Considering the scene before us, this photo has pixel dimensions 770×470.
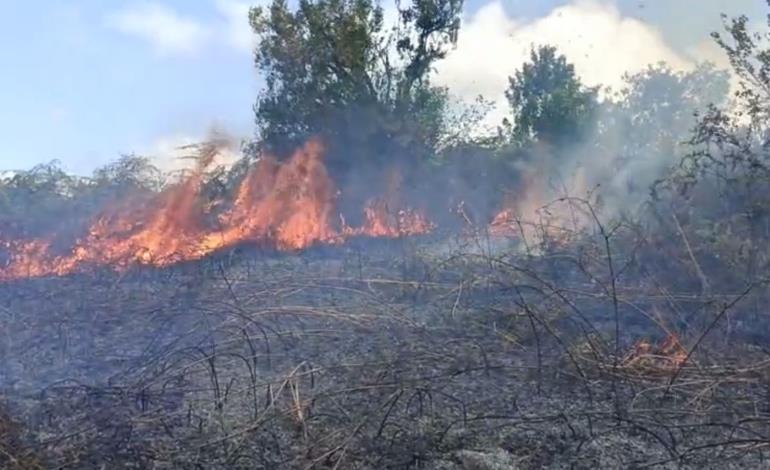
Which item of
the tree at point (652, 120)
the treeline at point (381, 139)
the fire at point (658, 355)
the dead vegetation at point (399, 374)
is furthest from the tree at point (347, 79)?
the fire at point (658, 355)

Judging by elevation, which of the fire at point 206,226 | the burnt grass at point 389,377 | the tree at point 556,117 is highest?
the tree at point 556,117

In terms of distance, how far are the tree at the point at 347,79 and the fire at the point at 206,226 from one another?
1982 millimetres

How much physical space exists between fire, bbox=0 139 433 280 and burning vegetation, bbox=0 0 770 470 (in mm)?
54

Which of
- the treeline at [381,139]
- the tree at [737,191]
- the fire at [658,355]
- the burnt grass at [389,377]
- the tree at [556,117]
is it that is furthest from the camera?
the tree at [556,117]

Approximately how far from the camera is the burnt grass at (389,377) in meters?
3.92

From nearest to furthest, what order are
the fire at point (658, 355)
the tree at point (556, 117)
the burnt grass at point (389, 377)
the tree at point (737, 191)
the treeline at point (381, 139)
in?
the burnt grass at point (389, 377) → the fire at point (658, 355) → the tree at point (737, 191) → the treeline at point (381, 139) → the tree at point (556, 117)

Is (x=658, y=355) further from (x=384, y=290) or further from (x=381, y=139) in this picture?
(x=381, y=139)

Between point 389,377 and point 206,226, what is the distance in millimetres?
7301

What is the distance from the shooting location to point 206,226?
38.3 feet

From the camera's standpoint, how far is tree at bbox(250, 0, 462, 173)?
50.1 ft

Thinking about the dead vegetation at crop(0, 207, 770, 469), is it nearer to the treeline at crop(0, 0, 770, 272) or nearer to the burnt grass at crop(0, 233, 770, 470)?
the burnt grass at crop(0, 233, 770, 470)

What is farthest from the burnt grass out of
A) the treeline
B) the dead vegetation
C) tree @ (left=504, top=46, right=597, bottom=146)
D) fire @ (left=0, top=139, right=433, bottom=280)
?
tree @ (left=504, top=46, right=597, bottom=146)

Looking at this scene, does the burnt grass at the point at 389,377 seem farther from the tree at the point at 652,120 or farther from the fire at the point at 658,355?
the tree at the point at 652,120

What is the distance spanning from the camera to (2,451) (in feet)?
12.0
